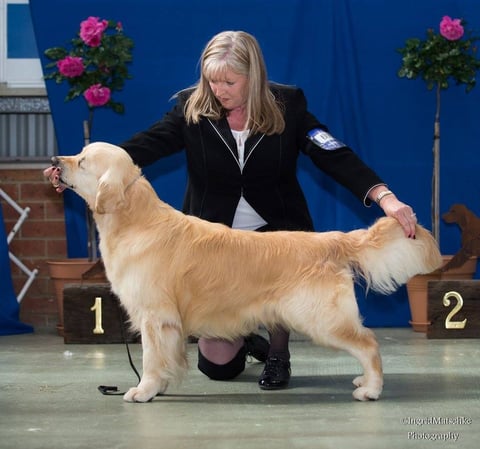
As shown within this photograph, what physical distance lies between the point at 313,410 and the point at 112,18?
9.50ft

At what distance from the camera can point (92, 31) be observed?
4914 millimetres

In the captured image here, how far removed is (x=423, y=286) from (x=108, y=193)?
8.09 ft

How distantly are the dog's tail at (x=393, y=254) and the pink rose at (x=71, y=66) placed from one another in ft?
7.51

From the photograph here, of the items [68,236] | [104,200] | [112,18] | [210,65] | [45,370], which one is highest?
[112,18]

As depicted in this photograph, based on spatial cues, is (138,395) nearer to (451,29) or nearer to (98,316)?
(98,316)

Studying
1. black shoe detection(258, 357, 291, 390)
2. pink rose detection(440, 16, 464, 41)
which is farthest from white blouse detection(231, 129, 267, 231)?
pink rose detection(440, 16, 464, 41)

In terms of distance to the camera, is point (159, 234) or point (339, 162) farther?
point (339, 162)

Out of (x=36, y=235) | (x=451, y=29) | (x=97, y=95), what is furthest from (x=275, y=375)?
(x=36, y=235)

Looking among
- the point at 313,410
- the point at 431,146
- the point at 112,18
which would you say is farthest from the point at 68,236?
the point at 313,410

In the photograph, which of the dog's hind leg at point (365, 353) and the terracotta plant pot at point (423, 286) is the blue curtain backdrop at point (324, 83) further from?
the dog's hind leg at point (365, 353)

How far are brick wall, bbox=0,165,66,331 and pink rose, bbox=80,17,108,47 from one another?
3.65 feet

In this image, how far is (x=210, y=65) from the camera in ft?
11.5

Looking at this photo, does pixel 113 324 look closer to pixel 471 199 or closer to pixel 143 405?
pixel 143 405

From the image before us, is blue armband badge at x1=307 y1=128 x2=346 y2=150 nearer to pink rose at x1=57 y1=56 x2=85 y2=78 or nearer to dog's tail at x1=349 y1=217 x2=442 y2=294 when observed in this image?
dog's tail at x1=349 y1=217 x2=442 y2=294
